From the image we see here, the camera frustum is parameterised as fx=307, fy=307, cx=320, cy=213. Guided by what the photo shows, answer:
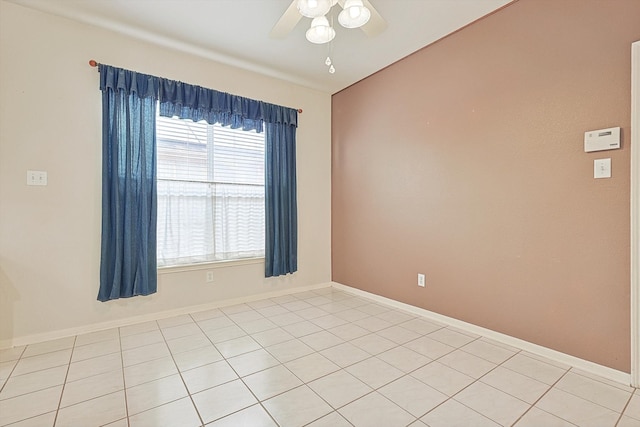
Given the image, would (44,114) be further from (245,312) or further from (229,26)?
(245,312)

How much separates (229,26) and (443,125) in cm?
215

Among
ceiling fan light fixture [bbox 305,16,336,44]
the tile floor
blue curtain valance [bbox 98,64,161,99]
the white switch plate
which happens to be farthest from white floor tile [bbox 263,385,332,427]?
blue curtain valance [bbox 98,64,161,99]

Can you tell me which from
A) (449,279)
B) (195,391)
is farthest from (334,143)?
(195,391)

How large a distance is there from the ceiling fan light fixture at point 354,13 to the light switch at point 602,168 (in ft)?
5.73

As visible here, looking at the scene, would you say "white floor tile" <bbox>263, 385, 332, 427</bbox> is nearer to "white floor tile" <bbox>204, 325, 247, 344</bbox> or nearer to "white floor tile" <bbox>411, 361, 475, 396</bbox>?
"white floor tile" <bbox>411, 361, 475, 396</bbox>

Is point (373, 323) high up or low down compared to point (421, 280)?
down

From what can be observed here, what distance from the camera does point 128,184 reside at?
9.16 ft

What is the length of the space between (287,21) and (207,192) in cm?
199

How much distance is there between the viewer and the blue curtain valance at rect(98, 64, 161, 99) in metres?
2.70

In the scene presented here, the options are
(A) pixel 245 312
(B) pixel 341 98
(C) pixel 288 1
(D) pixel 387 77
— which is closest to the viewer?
(C) pixel 288 1

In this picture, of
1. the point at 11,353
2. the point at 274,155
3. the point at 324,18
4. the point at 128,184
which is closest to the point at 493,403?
the point at 324,18

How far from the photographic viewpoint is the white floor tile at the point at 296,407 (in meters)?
1.57

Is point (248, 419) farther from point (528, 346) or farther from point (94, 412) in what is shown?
point (528, 346)

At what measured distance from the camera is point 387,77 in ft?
11.5
